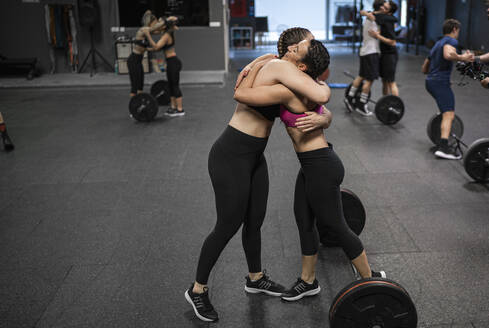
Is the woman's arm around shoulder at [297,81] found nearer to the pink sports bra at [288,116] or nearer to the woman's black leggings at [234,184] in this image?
the pink sports bra at [288,116]

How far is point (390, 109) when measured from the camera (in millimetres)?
5859

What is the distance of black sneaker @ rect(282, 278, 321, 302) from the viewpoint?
2479mm

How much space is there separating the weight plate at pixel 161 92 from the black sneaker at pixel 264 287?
4.88 meters

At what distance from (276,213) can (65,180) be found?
2005 mm

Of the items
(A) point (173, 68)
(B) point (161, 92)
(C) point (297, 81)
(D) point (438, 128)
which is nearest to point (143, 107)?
(A) point (173, 68)

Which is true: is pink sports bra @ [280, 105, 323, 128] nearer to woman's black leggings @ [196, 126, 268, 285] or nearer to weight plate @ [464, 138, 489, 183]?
woman's black leggings @ [196, 126, 268, 285]

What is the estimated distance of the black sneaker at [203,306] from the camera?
2.32 metres

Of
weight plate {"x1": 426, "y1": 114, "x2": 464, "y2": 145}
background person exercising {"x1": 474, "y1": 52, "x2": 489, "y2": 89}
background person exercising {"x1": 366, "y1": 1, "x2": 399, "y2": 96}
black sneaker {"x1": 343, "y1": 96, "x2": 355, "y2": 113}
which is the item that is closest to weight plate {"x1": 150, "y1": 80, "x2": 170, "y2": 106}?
black sneaker {"x1": 343, "y1": 96, "x2": 355, "y2": 113}

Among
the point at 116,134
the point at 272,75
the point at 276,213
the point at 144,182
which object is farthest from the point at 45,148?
the point at 272,75

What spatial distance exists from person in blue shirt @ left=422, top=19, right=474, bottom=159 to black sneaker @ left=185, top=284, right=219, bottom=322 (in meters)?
3.13

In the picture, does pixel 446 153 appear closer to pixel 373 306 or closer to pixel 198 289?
pixel 373 306

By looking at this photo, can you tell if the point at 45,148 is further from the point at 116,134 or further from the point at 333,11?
the point at 333,11

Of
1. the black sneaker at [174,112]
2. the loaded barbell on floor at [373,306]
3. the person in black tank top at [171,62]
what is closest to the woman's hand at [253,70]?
the loaded barbell on floor at [373,306]

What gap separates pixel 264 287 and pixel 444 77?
3027 millimetres
